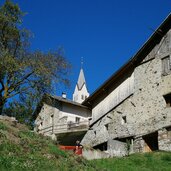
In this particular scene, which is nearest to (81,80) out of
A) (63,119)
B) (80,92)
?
(80,92)

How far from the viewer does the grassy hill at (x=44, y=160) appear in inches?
518

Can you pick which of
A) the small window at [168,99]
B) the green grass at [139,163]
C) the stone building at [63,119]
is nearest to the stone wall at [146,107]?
the small window at [168,99]

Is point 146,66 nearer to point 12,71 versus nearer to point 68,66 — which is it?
point 68,66

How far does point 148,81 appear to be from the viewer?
96.8 ft

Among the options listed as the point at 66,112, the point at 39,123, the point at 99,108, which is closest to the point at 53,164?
the point at 99,108

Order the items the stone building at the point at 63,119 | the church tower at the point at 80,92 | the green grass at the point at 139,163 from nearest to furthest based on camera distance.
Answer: the green grass at the point at 139,163 → the stone building at the point at 63,119 → the church tower at the point at 80,92

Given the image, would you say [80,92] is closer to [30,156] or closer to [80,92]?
[80,92]

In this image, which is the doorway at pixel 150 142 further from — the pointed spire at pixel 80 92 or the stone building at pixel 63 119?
the pointed spire at pixel 80 92

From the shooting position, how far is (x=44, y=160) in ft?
47.1

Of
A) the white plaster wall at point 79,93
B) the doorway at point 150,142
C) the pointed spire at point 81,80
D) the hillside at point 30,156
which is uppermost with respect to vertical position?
the pointed spire at point 81,80

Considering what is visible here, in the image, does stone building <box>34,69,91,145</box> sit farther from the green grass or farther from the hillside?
the hillside

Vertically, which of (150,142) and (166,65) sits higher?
(166,65)

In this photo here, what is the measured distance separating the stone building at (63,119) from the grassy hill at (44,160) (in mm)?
17495

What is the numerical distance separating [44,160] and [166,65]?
16.7 meters
